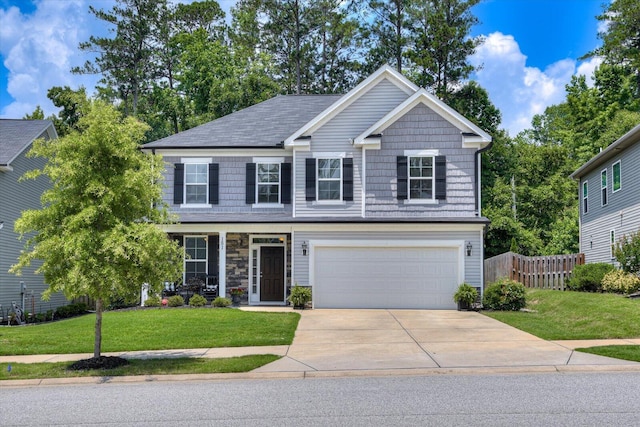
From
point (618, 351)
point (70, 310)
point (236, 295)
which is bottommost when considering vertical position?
point (70, 310)

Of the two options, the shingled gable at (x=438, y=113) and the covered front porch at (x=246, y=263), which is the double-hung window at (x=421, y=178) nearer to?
the shingled gable at (x=438, y=113)

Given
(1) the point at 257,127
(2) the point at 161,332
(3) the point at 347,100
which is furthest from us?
(1) the point at 257,127

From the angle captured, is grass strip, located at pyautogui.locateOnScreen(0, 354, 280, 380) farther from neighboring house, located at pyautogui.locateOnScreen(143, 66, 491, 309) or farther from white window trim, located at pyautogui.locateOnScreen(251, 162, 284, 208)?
white window trim, located at pyautogui.locateOnScreen(251, 162, 284, 208)

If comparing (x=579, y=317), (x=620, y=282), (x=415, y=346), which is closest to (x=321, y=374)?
(x=415, y=346)

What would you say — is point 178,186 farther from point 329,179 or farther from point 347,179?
point 347,179

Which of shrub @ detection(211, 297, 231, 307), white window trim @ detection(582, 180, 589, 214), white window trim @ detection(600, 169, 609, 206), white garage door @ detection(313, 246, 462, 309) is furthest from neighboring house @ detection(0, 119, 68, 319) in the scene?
white window trim @ detection(582, 180, 589, 214)

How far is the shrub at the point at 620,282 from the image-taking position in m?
18.7

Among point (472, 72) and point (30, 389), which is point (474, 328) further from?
point (472, 72)

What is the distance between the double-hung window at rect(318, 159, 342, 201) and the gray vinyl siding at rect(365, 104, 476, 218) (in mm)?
1011

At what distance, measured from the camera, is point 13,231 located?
76.0ft

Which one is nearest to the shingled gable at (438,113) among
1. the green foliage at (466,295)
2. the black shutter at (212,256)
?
the green foliage at (466,295)

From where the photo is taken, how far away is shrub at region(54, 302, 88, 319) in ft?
78.1

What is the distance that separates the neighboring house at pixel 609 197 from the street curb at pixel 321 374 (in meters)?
13.9

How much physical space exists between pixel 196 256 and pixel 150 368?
1237cm
